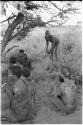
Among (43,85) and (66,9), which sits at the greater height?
(66,9)

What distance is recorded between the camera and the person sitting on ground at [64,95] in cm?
623

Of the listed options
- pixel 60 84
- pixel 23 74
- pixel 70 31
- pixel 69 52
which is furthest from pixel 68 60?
pixel 70 31

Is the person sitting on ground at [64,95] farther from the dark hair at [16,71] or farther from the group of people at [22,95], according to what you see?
the dark hair at [16,71]

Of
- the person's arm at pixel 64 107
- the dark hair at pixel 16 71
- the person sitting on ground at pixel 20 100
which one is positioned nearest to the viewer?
the person sitting on ground at pixel 20 100

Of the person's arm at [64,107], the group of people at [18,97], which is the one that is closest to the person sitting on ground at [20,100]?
the group of people at [18,97]

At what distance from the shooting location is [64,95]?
6.34m

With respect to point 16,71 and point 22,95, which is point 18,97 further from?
point 16,71

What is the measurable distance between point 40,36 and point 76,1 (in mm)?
5476

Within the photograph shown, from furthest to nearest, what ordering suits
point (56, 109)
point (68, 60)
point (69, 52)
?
point (69, 52)
point (68, 60)
point (56, 109)

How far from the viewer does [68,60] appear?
33.2 feet

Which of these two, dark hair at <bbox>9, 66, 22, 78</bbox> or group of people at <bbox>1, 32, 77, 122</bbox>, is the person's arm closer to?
group of people at <bbox>1, 32, 77, 122</bbox>

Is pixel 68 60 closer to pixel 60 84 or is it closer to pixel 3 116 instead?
pixel 60 84

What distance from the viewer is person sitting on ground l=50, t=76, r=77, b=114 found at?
20.4ft

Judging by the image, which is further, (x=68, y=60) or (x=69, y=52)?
(x=69, y=52)
